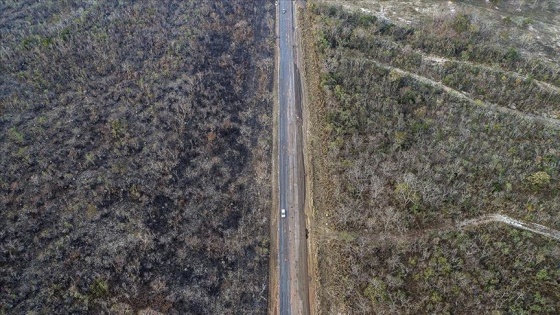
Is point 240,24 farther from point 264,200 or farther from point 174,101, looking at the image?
point 264,200

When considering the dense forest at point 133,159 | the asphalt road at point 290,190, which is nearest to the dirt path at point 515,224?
the asphalt road at point 290,190

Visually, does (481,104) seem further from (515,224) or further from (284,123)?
(284,123)

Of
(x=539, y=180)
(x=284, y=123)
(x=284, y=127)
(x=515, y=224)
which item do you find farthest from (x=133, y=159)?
(x=539, y=180)

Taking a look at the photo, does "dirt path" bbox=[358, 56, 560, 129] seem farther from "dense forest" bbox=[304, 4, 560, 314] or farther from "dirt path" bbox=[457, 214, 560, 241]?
"dirt path" bbox=[457, 214, 560, 241]

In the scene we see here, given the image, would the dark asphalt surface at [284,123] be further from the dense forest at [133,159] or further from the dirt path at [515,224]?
the dirt path at [515,224]

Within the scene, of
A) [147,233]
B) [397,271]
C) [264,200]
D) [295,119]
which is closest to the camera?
[397,271]

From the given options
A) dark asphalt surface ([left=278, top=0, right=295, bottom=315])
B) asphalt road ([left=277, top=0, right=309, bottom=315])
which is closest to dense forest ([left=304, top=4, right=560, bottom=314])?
asphalt road ([left=277, top=0, right=309, bottom=315])

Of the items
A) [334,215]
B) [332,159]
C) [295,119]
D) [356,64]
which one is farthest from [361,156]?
[356,64]
